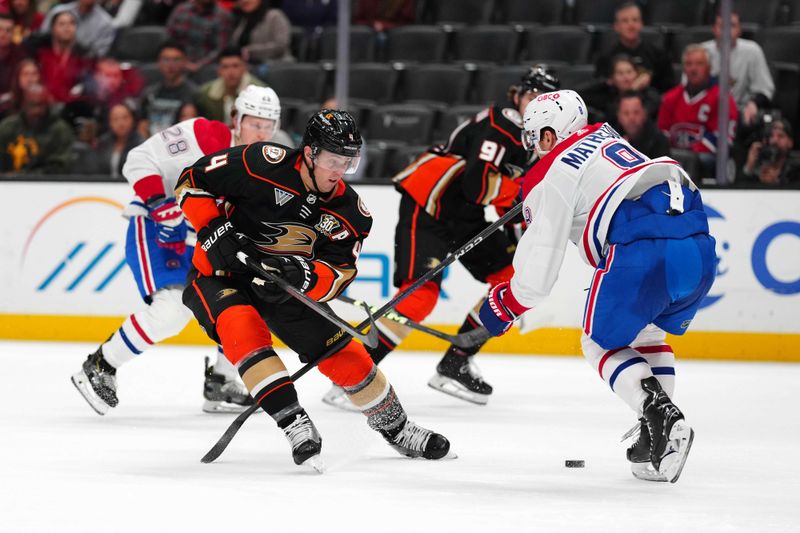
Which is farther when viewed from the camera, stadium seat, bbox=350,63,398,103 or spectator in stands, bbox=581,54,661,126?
stadium seat, bbox=350,63,398,103

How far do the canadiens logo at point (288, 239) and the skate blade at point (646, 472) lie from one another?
1134 mm

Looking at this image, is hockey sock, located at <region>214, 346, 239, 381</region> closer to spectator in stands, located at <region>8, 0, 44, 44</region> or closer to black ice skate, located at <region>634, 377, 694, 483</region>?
black ice skate, located at <region>634, 377, 694, 483</region>

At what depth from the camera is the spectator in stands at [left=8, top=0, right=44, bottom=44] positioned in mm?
8625

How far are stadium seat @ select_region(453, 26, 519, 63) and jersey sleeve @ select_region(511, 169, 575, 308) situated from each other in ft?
15.7

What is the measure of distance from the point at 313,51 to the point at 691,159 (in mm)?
2923

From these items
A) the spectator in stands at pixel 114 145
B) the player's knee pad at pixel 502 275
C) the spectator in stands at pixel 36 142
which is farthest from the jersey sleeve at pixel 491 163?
the spectator in stands at pixel 36 142

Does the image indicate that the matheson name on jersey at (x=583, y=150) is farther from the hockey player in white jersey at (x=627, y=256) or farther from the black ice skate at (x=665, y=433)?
the black ice skate at (x=665, y=433)

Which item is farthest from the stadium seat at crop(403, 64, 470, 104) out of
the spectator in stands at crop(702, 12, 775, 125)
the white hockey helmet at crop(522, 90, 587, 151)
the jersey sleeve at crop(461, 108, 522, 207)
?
the white hockey helmet at crop(522, 90, 587, 151)

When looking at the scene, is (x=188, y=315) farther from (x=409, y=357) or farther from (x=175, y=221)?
Result: (x=409, y=357)

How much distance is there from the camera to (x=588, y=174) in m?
3.44

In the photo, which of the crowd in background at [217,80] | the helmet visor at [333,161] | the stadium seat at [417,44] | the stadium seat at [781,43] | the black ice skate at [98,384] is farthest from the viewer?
the stadium seat at [417,44]

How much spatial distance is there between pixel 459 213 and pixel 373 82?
308 cm

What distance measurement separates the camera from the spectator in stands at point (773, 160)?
6.53m

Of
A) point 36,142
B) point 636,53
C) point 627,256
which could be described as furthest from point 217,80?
point 627,256
